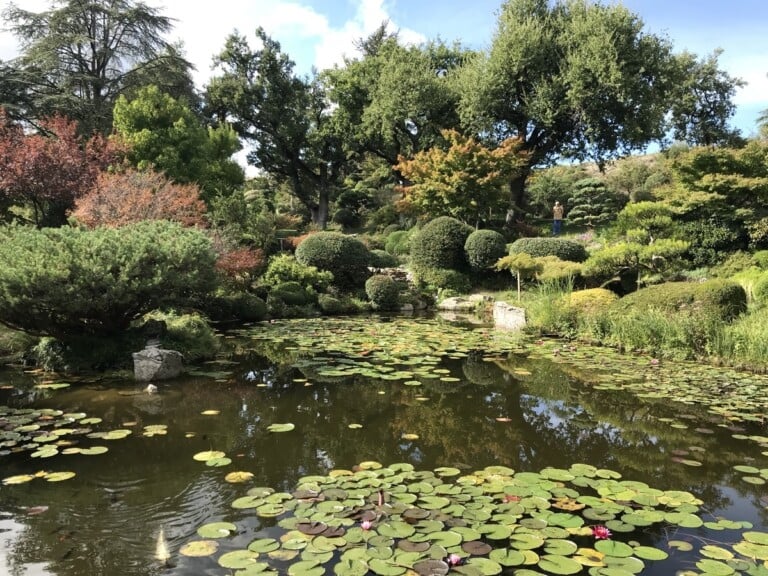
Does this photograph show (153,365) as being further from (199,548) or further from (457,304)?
(457,304)

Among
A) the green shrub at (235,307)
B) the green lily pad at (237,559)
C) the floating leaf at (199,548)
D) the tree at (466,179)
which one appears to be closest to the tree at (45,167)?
the green shrub at (235,307)

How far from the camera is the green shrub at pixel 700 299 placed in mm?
7637

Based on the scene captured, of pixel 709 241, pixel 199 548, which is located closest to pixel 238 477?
pixel 199 548

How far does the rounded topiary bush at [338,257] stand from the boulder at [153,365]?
862 centimetres

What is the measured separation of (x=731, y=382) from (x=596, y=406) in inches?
75.5

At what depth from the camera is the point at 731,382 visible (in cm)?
595

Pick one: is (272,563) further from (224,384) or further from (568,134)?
(568,134)

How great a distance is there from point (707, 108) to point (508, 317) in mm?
29108

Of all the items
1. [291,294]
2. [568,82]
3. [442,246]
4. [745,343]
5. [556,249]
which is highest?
[568,82]

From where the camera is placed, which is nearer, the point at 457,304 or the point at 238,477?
the point at 238,477

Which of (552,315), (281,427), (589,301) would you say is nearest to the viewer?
(281,427)

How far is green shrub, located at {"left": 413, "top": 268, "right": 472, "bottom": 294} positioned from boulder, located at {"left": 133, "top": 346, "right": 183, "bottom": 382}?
34.3 ft

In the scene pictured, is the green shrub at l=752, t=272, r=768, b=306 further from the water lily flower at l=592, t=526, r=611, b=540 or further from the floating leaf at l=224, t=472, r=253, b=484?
the floating leaf at l=224, t=472, r=253, b=484

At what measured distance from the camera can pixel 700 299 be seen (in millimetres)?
7852
